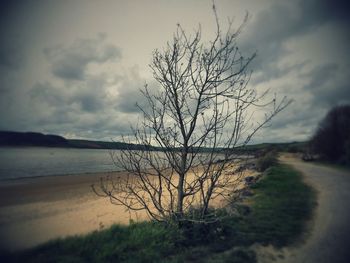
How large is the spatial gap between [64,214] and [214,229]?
8.14m

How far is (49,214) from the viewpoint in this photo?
10.2 metres

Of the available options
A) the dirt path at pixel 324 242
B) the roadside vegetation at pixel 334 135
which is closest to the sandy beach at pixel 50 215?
the dirt path at pixel 324 242

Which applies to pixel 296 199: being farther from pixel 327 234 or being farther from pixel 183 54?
pixel 183 54

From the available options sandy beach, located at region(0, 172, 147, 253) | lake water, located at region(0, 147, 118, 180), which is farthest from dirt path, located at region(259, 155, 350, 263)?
lake water, located at region(0, 147, 118, 180)

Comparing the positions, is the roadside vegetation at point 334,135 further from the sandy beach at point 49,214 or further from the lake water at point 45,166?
the lake water at point 45,166

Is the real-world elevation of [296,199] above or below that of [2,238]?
above

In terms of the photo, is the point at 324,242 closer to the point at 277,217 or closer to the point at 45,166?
the point at 277,217

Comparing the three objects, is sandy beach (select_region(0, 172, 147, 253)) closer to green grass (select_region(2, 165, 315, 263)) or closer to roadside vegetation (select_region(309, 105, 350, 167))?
green grass (select_region(2, 165, 315, 263))

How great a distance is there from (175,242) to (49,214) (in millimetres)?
8260

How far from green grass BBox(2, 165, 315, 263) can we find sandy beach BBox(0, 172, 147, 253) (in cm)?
193

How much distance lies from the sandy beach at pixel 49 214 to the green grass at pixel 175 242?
193cm

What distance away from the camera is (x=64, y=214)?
33.2 feet

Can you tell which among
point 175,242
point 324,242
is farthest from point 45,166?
point 324,242

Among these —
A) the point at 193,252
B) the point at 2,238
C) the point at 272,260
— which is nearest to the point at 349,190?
the point at 272,260
